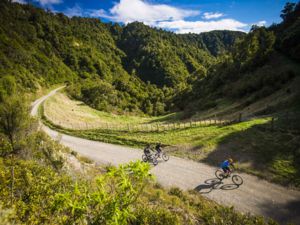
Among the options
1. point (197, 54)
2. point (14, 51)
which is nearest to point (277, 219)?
point (14, 51)

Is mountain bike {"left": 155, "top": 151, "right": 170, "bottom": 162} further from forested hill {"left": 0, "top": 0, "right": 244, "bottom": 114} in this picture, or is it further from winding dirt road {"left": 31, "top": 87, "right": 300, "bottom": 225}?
forested hill {"left": 0, "top": 0, "right": 244, "bottom": 114}

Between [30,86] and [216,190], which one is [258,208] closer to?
[216,190]

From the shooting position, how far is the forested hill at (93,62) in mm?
71500

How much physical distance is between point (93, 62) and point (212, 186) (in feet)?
389

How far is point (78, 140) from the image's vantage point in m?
29.1

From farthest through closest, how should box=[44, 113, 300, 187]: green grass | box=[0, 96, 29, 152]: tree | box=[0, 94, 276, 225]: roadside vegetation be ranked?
1. box=[44, 113, 300, 187]: green grass
2. box=[0, 96, 29, 152]: tree
3. box=[0, 94, 276, 225]: roadside vegetation

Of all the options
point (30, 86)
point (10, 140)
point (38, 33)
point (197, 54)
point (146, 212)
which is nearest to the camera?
point (146, 212)

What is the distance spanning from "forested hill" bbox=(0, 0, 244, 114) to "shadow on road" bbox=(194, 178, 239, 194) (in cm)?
1440

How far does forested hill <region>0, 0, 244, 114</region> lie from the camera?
71500 mm

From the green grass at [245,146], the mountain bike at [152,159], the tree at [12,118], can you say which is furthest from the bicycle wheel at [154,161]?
the tree at [12,118]

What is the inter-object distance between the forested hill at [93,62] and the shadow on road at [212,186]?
1440 centimetres

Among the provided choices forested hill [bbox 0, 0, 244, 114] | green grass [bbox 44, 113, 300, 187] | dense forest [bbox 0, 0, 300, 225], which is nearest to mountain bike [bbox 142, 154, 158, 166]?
green grass [bbox 44, 113, 300, 187]

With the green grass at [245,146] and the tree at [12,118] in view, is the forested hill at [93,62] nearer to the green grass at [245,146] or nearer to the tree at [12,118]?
the tree at [12,118]

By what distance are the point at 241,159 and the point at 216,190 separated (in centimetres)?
492
